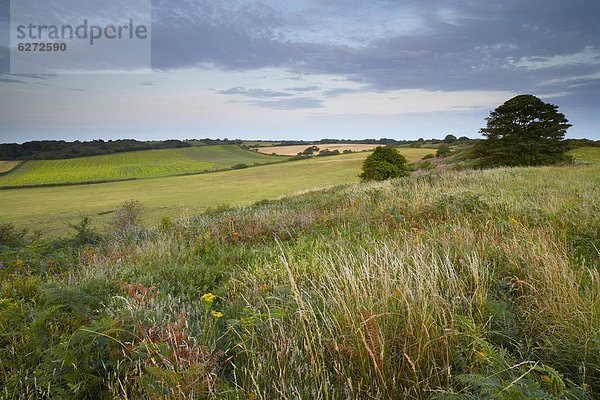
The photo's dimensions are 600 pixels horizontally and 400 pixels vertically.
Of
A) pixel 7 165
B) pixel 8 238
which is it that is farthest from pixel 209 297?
pixel 7 165

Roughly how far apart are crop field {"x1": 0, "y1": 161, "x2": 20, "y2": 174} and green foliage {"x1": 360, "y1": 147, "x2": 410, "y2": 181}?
3683 inches

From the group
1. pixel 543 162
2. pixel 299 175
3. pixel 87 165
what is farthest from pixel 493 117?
pixel 87 165

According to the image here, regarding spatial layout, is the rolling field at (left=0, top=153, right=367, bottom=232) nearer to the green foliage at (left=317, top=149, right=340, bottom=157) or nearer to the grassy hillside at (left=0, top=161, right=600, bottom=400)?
the green foliage at (left=317, top=149, right=340, bottom=157)

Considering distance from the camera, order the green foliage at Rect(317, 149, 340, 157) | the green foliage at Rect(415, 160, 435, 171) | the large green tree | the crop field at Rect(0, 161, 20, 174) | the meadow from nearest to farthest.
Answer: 1. the large green tree
2. the meadow
3. the green foliage at Rect(415, 160, 435, 171)
4. the crop field at Rect(0, 161, 20, 174)
5. the green foliage at Rect(317, 149, 340, 157)

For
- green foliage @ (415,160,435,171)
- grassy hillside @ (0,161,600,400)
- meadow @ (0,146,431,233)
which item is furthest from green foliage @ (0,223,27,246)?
green foliage @ (415,160,435,171)

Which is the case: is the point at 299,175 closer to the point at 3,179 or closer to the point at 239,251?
the point at 239,251

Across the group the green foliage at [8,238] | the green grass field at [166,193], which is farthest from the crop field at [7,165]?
the green foliage at [8,238]

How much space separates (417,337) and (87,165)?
10606 cm

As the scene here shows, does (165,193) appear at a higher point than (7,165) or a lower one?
lower

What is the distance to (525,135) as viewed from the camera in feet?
113

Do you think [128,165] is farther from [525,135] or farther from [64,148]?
[525,135]

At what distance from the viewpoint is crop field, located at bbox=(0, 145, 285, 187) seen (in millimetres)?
75500

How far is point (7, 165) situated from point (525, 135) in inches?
4650

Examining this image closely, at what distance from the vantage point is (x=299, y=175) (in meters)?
63.7
